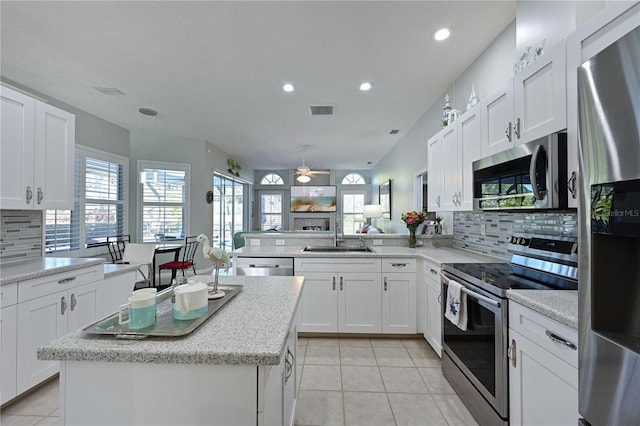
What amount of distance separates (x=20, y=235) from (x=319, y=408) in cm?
315

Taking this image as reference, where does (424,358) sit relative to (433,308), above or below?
below

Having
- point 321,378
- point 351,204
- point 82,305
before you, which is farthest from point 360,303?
point 351,204

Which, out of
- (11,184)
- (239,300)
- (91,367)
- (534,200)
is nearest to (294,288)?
(239,300)

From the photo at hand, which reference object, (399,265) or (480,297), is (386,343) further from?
(480,297)

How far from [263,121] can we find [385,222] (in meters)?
3.95

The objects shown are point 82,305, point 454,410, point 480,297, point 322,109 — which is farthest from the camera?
point 322,109

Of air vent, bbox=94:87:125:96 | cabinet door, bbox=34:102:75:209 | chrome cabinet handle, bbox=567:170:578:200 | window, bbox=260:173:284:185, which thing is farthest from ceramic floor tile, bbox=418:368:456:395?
window, bbox=260:173:284:185

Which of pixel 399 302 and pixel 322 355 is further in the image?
pixel 399 302

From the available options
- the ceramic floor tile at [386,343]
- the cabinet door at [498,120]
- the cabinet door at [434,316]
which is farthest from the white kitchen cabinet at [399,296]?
the cabinet door at [498,120]

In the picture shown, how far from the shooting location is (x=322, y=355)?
2602mm

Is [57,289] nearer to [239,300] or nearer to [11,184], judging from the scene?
[11,184]

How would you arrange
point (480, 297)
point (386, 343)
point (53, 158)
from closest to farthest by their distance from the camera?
point (480, 297), point (53, 158), point (386, 343)

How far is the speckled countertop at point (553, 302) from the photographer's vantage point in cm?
107

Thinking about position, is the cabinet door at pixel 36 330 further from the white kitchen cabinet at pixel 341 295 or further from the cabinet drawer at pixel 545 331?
the cabinet drawer at pixel 545 331
